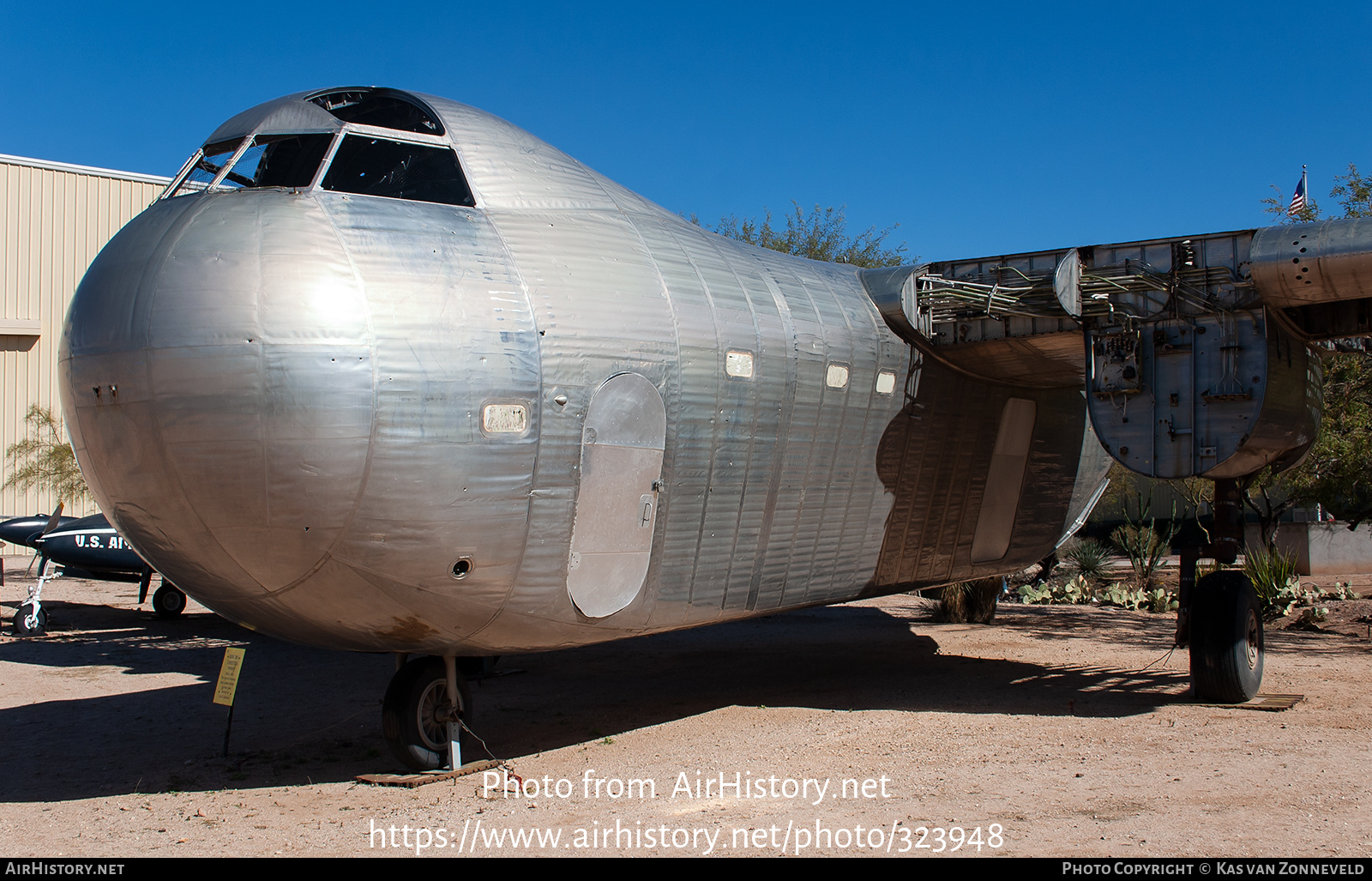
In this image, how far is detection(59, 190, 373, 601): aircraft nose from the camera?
595cm

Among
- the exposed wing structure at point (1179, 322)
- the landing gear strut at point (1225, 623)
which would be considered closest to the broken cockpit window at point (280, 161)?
the exposed wing structure at point (1179, 322)

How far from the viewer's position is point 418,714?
7.29m

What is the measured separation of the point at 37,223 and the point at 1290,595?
34595mm

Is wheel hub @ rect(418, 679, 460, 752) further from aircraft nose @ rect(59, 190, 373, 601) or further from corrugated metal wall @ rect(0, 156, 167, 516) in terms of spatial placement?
corrugated metal wall @ rect(0, 156, 167, 516)

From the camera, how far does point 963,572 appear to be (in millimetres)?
A: 11172

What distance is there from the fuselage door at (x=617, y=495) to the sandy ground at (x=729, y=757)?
1419mm

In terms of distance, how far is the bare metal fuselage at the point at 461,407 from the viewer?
6.02 meters

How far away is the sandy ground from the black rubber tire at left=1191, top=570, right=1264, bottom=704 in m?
0.32

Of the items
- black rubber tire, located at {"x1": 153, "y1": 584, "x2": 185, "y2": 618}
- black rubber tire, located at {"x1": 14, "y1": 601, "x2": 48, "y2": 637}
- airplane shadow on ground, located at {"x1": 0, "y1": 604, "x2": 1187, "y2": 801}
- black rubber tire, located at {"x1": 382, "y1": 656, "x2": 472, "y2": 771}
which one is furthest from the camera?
black rubber tire, located at {"x1": 153, "y1": 584, "x2": 185, "y2": 618}

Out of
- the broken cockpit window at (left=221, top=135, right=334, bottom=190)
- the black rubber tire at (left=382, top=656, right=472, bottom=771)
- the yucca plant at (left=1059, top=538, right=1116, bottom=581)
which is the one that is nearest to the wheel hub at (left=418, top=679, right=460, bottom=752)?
the black rubber tire at (left=382, top=656, right=472, bottom=771)

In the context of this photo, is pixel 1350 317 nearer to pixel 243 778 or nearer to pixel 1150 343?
pixel 1150 343

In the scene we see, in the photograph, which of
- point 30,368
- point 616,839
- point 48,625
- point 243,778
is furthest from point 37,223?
point 616,839

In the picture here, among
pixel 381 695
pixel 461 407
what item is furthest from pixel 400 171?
pixel 381 695

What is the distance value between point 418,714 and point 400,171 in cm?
385
